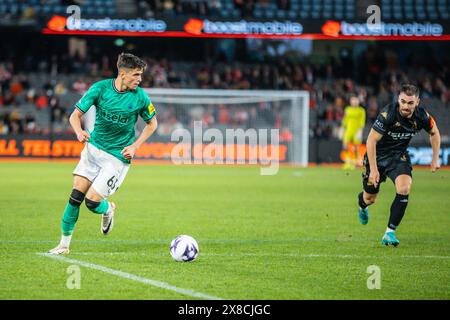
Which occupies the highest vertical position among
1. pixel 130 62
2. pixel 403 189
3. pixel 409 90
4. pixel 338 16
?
pixel 338 16

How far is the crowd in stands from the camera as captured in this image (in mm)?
32688

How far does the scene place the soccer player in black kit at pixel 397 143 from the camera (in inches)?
409

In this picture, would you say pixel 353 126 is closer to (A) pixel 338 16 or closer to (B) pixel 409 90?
(A) pixel 338 16

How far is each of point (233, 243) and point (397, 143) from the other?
240cm

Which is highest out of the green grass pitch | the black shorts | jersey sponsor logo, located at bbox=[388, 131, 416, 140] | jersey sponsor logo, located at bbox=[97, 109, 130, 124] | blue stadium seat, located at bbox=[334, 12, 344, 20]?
blue stadium seat, located at bbox=[334, 12, 344, 20]

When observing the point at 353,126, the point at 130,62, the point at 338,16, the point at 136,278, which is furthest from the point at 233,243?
the point at 338,16

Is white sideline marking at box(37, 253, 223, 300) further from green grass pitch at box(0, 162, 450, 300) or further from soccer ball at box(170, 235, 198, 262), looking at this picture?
soccer ball at box(170, 235, 198, 262)

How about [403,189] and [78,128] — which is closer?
[78,128]

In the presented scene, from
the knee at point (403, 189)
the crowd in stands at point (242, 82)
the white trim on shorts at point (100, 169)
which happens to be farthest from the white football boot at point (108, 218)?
the crowd in stands at point (242, 82)

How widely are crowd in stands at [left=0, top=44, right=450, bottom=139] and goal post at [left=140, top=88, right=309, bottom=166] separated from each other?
0.13 meters

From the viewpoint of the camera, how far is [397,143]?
10.9m

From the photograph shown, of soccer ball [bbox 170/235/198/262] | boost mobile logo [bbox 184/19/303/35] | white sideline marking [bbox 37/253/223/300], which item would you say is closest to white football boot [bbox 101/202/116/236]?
white sideline marking [bbox 37/253/223/300]

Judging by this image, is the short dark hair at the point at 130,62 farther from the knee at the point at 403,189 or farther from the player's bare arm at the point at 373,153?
the knee at the point at 403,189
